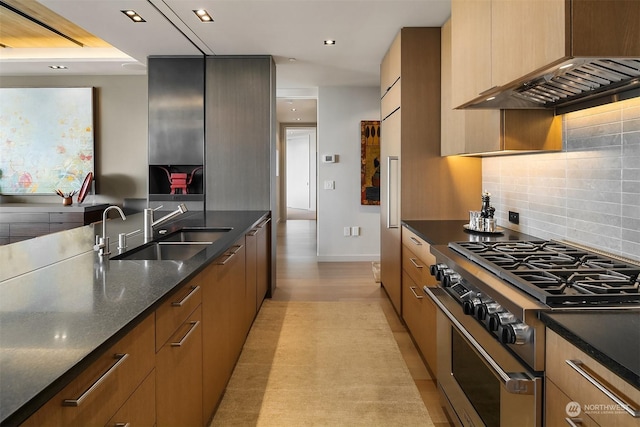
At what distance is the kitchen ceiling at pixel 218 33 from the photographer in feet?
10.6

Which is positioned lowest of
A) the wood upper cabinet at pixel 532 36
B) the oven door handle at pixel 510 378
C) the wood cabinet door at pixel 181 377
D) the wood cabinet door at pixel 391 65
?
the wood cabinet door at pixel 181 377

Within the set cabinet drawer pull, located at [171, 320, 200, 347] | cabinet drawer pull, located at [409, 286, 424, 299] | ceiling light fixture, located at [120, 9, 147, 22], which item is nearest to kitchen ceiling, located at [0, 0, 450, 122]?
ceiling light fixture, located at [120, 9, 147, 22]

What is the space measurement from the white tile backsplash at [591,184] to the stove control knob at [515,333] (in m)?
0.78

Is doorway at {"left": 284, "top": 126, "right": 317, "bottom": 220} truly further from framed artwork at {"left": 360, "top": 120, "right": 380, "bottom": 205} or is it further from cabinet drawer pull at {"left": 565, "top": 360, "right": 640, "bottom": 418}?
cabinet drawer pull at {"left": 565, "top": 360, "right": 640, "bottom": 418}

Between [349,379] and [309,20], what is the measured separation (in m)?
2.68

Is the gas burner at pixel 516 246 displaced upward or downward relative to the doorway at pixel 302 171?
downward

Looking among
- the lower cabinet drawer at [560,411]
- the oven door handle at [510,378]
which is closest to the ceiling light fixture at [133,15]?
the oven door handle at [510,378]

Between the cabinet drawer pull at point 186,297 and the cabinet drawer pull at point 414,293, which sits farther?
the cabinet drawer pull at point 414,293

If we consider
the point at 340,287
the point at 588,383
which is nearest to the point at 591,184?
the point at 588,383

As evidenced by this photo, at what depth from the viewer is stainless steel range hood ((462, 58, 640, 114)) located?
1534 millimetres

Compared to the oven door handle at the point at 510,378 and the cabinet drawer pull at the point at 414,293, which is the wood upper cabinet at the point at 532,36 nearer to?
the oven door handle at the point at 510,378

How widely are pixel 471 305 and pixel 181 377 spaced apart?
112 centimetres

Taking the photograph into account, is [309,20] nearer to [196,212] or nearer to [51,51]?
[196,212]

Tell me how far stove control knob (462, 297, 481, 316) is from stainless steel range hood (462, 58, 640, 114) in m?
0.86
